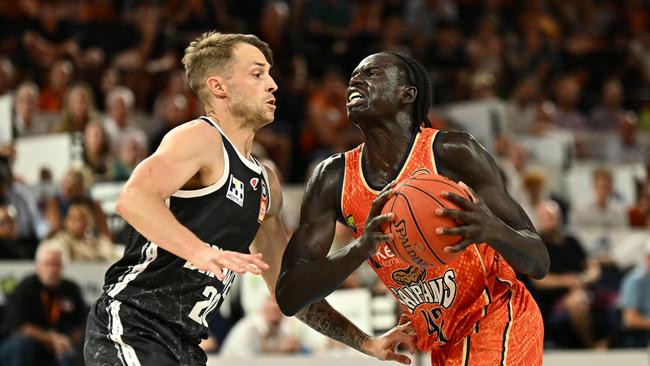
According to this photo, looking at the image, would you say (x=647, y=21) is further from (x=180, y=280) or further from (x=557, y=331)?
(x=180, y=280)

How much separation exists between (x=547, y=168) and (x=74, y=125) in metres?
5.75

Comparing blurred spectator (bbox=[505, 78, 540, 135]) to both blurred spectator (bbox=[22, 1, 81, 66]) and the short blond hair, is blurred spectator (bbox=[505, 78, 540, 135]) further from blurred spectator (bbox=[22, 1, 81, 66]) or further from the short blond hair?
the short blond hair

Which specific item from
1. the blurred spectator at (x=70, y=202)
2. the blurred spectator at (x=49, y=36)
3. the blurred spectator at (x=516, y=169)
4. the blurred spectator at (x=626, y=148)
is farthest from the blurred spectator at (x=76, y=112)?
the blurred spectator at (x=626, y=148)

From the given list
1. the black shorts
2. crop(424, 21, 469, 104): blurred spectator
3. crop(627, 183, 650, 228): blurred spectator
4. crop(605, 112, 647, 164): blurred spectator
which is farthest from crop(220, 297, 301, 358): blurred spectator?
crop(605, 112, 647, 164): blurred spectator

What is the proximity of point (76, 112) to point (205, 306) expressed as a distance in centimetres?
569

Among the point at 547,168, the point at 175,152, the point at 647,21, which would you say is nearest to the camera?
the point at 175,152

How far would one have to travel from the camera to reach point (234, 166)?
3.70 m

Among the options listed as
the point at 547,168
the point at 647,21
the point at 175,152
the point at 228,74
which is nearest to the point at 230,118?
the point at 228,74

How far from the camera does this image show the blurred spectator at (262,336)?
24.8 ft

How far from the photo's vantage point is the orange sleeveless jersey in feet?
12.5

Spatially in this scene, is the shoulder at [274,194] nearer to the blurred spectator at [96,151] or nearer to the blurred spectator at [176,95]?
the blurred spectator at [96,151]

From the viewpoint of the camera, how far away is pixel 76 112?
8977 mm

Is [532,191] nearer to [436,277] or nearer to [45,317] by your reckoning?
[45,317]

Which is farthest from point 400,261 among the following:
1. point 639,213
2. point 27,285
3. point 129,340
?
point 639,213
